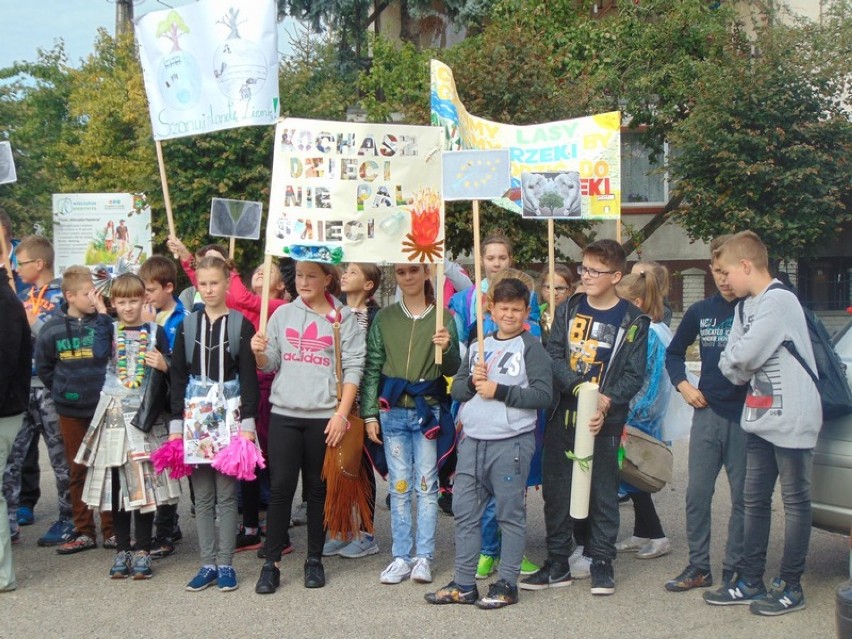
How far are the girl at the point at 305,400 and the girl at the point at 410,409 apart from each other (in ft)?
0.53

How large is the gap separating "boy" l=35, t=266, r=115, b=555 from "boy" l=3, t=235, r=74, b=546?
0.30m

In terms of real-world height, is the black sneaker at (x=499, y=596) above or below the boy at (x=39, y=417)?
below

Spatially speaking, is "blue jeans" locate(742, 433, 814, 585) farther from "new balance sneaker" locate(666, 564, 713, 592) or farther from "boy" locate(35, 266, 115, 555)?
"boy" locate(35, 266, 115, 555)

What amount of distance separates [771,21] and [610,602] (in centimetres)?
1783

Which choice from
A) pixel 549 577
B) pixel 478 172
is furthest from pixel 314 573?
pixel 478 172

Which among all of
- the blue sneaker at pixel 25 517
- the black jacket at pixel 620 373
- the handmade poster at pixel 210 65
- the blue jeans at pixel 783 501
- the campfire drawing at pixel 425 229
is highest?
the handmade poster at pixel 210 65

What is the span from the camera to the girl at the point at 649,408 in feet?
21.0

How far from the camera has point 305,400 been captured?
227 inches

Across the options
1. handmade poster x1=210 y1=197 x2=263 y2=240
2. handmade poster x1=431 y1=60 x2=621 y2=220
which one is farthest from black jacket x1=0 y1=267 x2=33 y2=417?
handmade poster x1=431 y1=60 x2=621 y2=220

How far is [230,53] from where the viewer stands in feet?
21.4

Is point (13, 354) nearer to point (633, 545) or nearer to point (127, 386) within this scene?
point (127, 386)

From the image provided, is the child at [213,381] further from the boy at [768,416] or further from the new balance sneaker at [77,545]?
the boy at [768,416]

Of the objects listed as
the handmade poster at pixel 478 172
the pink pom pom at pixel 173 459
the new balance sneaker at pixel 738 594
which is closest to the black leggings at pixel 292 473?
the pink pom pom at pixel 173 459

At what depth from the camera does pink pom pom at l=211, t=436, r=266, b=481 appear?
5637mm
